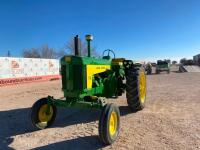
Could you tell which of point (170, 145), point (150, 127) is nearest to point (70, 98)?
point (150, 127)

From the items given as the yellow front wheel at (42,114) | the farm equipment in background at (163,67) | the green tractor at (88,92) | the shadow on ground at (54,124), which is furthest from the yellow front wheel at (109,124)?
the farm equipment in background at (163,67)

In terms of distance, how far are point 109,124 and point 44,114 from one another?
2.16 metres

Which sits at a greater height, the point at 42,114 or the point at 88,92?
the point at 88,92

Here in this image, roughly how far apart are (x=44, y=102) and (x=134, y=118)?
253 cm

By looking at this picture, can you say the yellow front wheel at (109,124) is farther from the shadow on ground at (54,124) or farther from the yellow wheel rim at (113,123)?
the shadow on ground at (54,124)

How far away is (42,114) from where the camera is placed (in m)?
6.52

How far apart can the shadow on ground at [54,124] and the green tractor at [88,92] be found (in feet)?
1.21

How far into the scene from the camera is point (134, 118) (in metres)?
7.10

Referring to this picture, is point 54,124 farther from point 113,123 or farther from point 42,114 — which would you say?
point 113,123

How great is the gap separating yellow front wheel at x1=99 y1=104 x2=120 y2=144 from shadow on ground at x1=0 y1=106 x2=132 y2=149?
26cm

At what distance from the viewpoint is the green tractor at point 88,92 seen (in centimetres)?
536

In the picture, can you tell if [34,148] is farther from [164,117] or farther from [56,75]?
[56,75]

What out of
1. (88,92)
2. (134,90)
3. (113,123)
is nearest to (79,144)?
(113,123)

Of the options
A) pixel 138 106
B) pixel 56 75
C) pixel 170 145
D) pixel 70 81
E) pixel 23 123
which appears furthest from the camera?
pixel 56 75
